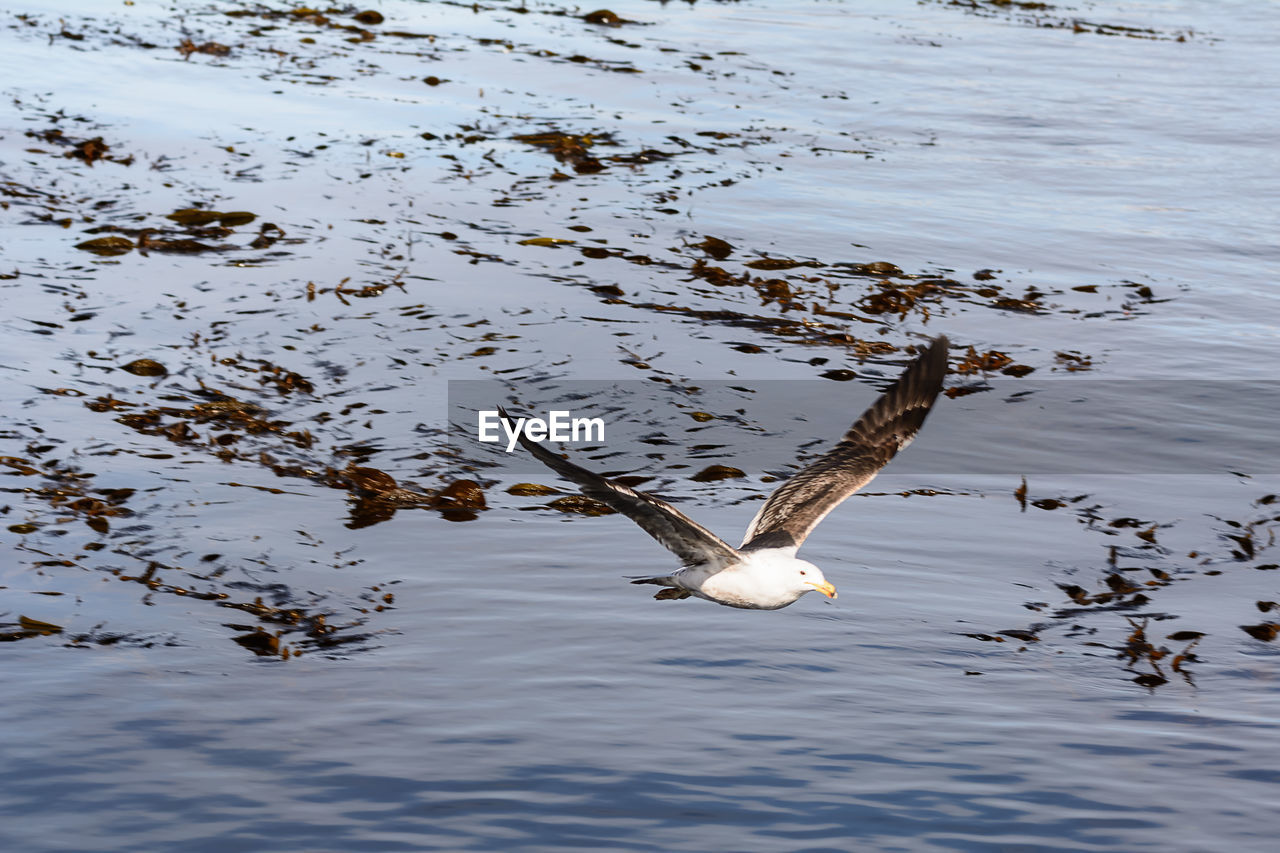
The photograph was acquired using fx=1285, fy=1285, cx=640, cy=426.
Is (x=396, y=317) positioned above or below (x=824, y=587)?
below

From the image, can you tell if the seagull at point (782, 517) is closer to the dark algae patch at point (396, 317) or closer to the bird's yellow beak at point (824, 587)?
the bird's yellow beak at point (824, 587)

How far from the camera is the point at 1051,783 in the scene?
781 centimetres

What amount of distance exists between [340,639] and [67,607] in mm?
1945

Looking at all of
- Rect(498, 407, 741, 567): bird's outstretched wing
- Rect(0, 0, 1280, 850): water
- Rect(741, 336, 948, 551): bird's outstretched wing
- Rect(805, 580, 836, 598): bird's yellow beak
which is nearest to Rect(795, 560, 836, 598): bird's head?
Rect(805, 580, 836, 598): bird's yellow beak

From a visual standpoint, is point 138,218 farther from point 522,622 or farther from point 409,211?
point 522,622

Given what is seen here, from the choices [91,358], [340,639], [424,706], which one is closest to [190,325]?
[91,358]

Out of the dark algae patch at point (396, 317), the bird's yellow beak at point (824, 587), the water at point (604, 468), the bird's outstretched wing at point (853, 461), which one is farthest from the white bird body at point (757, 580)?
the dark algae patch at point (396, 317)

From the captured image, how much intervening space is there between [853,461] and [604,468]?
3.22 meters

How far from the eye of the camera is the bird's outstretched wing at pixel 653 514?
20.8ft

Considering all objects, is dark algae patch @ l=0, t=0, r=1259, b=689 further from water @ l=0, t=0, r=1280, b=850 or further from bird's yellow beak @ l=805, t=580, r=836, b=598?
bird's yellow beak @ l=805, t=580, r=836, b=598

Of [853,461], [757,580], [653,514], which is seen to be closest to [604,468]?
[853,461]

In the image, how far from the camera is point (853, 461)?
28.6 ft

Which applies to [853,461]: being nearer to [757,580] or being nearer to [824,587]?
[824,587]

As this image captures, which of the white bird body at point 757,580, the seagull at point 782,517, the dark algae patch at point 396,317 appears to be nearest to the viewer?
the seagull at point 782,517
